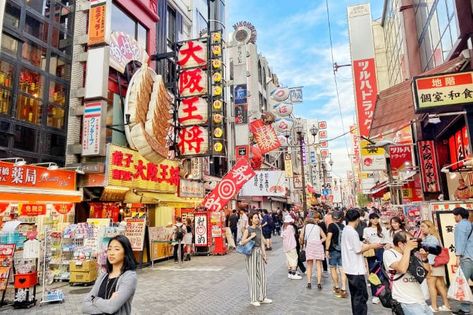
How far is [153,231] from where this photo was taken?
14.5 meters

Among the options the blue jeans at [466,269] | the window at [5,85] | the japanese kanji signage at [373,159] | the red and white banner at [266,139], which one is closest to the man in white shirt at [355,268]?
the blue jeans at [466,269]

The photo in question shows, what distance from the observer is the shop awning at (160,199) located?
15327mm

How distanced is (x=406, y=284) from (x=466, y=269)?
3746 millimetres

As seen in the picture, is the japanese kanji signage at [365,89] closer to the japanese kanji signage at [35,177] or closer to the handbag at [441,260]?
the handbag at [441,260]

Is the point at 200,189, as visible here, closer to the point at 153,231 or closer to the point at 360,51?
the point at 153,231

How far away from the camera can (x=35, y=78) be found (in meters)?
13.0

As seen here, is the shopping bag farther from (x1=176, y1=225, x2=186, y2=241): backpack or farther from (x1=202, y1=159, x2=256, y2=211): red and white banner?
(x1=176, y1=225, x2=186, y2=241): backpack

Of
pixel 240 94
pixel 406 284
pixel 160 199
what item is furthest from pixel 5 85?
pixel 240 94

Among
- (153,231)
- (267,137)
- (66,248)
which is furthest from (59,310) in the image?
(267,137)

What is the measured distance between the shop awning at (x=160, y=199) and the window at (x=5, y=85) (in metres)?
5.69

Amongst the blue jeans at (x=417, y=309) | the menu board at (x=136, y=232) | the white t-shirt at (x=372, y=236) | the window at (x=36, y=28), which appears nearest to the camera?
the blue jeans at (x=417, y=309)

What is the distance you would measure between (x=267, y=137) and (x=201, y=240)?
46.0ft

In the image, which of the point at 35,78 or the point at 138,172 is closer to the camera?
the point at 35,78

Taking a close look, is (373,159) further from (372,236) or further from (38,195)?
(38,195)
